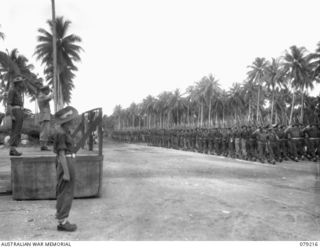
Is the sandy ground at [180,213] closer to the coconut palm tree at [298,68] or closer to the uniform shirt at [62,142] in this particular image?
the uniform shirt at [62,142]

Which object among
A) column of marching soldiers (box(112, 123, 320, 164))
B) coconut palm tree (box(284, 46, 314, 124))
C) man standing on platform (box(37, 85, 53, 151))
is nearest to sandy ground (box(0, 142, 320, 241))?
man standing on platform (box(37, 85, 53, 151))

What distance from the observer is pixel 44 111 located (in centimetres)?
728

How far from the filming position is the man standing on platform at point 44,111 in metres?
7.17

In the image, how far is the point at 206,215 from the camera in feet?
16.2

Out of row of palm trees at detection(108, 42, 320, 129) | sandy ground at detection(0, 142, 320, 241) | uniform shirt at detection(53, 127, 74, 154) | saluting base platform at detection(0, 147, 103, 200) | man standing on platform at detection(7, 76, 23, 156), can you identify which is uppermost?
row of palm trees at detection(108, 42, 320, 129)

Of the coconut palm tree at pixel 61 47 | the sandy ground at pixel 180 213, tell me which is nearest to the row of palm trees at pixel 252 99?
the coconut palm tree at pixel 61 47

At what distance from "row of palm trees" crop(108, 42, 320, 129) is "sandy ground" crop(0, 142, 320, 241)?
33359mm

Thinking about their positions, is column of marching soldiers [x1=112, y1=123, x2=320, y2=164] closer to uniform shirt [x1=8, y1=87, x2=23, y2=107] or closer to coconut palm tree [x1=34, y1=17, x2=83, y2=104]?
uniform shirt [x1=8, y1=87, x2=23, y2=107]

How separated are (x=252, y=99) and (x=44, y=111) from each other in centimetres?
6502

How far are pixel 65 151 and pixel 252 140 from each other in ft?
37.3

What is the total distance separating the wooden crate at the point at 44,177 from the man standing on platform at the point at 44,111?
66.0 inches

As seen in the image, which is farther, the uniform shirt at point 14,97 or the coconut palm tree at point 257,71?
the coconut palm tree at point 257,71

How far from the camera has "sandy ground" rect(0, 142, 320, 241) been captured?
409 cm

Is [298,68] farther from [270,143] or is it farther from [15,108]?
[15,108]
